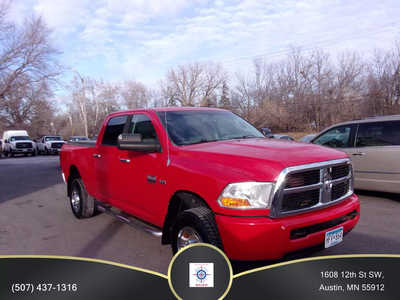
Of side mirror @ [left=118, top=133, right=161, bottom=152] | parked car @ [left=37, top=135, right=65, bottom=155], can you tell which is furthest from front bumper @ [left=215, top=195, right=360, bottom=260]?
parked car @ [left=37, top=135, right=65, bottom=155]

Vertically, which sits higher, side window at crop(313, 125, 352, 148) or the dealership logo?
side window at crop(313, 125, 352, 148)

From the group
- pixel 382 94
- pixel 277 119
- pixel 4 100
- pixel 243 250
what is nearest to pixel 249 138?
pixel 243 250

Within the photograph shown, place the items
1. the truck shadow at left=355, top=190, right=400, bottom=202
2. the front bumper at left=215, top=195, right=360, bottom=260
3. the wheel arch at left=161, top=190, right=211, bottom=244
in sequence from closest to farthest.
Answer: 1. the front bumper at left=215, top=195, right=360, bottom=260
2. the wheel arch at left=161, top=190, right=211, bottom=244
3. the truck shadow at left=355, top=190, right=400, bottom=202

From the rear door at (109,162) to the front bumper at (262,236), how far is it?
224cm

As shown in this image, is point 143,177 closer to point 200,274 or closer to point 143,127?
point 143,127

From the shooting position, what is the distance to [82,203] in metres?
6.04

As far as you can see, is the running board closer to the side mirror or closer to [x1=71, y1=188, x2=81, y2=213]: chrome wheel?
the side mirror

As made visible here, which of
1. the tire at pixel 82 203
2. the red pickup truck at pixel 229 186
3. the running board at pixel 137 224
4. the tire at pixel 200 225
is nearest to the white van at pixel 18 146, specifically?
the tire at pixel 82 203

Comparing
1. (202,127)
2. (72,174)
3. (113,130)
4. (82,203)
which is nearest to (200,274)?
(202,127)

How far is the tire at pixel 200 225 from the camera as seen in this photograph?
302 cm

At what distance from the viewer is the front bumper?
2.83 m

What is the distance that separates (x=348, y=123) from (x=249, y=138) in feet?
13.9

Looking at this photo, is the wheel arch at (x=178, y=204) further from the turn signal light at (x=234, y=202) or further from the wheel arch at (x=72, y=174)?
the wheel arch at (x=72, y=174)

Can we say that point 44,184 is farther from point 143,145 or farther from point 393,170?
point 393,170
